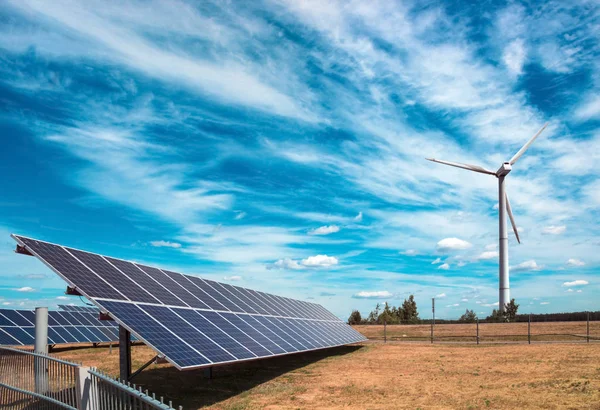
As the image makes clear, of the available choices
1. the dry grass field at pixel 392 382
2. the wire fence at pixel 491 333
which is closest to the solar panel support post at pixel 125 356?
the dry grass field at pixel 392 382

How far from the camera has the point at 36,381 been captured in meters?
13.7

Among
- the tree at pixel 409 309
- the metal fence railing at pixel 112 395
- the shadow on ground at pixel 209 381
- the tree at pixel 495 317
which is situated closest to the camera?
the metal fence railing at pixel 112 395

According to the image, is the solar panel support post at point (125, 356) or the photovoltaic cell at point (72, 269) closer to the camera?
the photovoltaic cell at point (72, 269)

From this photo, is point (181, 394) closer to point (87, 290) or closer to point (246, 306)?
point (87, 290)

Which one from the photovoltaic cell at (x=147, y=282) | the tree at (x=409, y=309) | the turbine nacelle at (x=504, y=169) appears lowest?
the tree at (x=409, y=309)

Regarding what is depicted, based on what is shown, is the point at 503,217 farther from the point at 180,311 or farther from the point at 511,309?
the point at 180,311

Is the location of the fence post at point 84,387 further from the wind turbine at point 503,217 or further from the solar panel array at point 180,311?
the wind turbine at point 503,217

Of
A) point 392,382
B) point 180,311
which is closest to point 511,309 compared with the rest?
point 392,382

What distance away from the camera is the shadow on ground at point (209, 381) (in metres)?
18.8

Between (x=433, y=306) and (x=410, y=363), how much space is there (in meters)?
28.8

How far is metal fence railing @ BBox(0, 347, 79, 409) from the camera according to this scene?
39.8 feet

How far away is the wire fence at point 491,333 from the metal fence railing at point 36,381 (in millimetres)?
38074

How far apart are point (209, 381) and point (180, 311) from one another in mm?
4658

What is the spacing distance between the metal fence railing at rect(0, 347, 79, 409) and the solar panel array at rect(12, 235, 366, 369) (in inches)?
92.0
